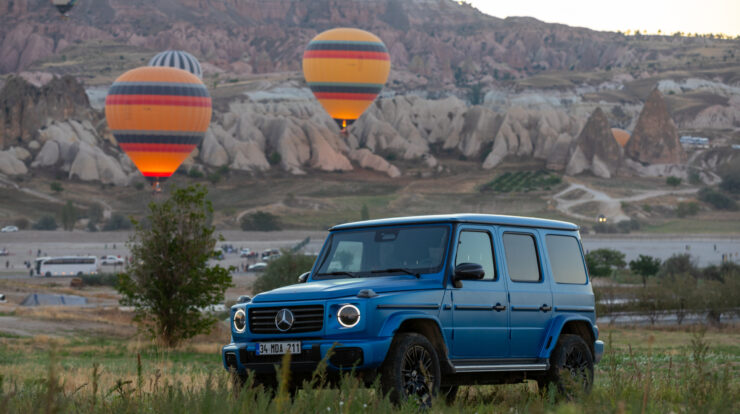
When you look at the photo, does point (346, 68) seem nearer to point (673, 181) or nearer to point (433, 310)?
point (673, 181)

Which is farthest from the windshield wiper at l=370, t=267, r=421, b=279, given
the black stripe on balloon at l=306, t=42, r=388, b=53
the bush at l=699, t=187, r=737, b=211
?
the bush at l=699, t=187, r=737, b=211

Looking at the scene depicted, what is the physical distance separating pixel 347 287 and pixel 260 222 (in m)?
119

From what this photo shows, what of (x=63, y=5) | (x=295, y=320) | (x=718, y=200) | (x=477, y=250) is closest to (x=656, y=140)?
(x=718, y=200)

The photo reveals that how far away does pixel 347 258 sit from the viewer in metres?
10.3

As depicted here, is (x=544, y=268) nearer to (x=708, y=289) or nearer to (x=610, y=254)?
(x=708, y=289)

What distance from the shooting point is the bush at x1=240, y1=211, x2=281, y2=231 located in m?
127

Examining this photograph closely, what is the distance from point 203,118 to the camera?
324 ft

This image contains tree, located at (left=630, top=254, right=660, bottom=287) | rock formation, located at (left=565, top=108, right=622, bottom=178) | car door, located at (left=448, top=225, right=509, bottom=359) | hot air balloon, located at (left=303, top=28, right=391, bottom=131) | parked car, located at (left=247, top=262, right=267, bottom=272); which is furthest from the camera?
rock formation, located at (left=565, top=108, right=622, bottom=178)

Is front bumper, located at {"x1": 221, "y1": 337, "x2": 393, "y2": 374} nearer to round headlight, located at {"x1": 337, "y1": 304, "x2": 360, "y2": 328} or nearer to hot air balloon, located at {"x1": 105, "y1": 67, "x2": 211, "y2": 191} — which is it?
round headlight, located at {"x1": 337, "y1": 304, "x2": 360, "y2": 328}

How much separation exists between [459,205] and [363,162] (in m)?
28.8

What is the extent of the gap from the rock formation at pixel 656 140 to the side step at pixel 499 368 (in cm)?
16183

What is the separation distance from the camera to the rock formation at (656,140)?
545 feet

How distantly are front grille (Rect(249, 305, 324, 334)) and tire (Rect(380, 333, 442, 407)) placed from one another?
2.29 feet

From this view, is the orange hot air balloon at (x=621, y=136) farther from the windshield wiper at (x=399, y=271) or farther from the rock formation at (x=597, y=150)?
the windshield wiper at (x=399, y=271)
